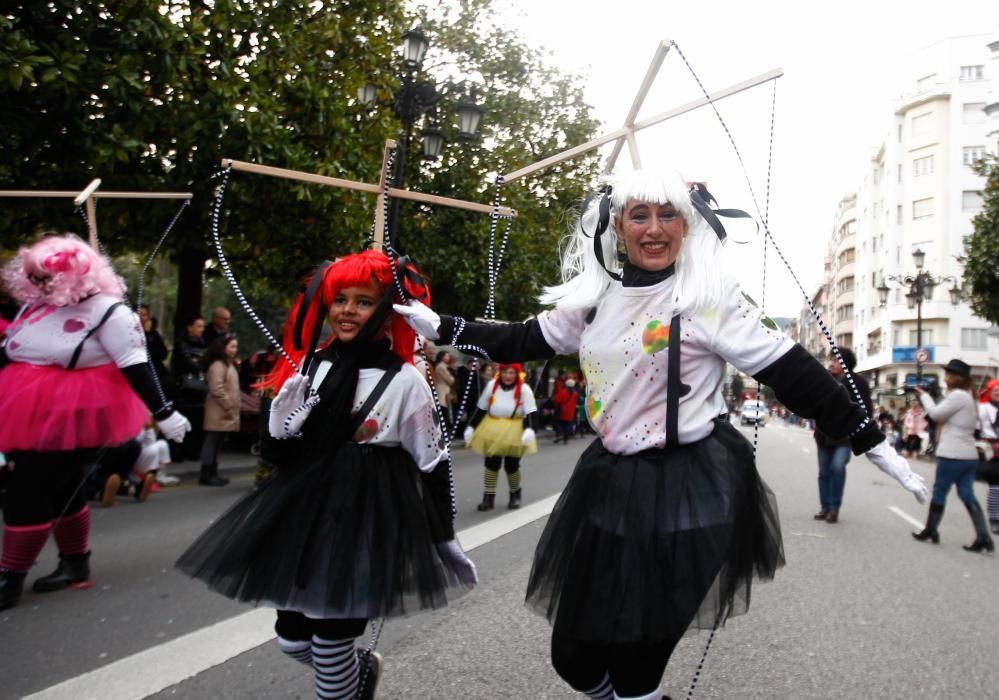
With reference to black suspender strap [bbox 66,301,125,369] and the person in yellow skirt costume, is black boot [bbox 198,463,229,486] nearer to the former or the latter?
the person in yellow skirt costume

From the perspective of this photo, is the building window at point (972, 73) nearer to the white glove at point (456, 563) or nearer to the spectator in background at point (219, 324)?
the spectator in background at point (219, 324)

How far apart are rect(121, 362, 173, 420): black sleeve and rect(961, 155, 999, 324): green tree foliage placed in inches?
795

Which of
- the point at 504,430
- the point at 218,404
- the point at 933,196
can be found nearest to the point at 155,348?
the point at 218,404

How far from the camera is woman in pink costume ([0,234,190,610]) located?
14.7 feet

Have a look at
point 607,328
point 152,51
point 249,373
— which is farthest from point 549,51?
point 607,328

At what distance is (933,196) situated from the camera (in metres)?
51.5

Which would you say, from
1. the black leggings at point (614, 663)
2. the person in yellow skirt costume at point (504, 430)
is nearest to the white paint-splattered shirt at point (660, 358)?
the black leggings at point (614, 663)

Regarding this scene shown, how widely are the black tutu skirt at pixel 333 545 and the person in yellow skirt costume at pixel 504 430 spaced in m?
5.80

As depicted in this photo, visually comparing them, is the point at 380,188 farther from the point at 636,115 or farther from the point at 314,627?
the point at 314,627

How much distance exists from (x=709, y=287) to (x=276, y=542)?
1.61 metres

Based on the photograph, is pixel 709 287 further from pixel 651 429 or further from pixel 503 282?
pixel 503 282

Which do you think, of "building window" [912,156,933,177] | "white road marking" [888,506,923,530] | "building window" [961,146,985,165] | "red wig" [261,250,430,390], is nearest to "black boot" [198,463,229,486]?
"red wig" [261,250,430,390]

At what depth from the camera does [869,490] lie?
44.8ft

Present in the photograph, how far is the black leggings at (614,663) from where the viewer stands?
2.40 metres
